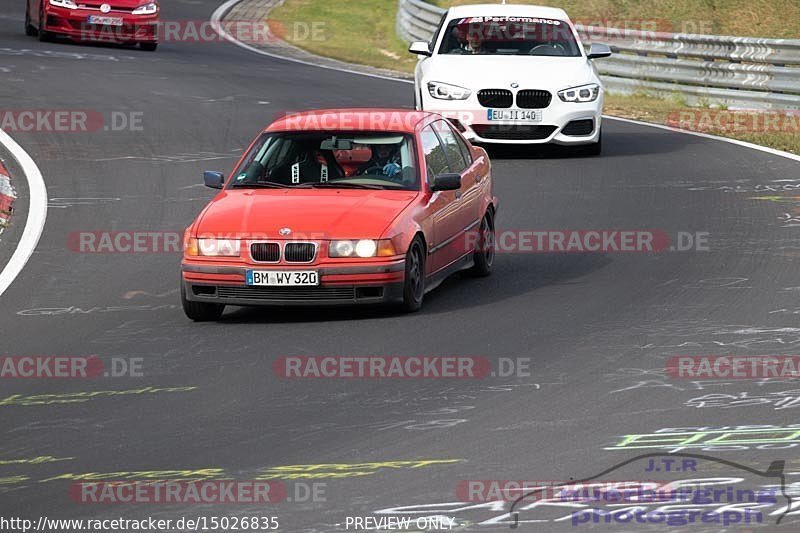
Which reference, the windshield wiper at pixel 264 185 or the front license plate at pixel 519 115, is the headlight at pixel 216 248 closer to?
the windshield wiper at pixel 264 185

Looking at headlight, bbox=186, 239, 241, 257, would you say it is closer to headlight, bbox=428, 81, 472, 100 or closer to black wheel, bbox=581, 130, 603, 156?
headlight, bbox=428, 81, 472, 100

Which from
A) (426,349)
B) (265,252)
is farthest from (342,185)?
(426,349)

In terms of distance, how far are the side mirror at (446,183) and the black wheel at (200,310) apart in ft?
5.93

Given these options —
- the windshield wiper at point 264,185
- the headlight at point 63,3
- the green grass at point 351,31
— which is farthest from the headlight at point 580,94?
the headlight at point 63,3

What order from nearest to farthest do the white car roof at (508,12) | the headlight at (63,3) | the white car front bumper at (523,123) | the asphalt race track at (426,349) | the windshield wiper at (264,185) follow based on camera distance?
the asphalt race track at (426,349), the windshield wiper at (264,185), the white car front bumper at (523,123), the white car roof at (508,12), the headlight at (63,3)

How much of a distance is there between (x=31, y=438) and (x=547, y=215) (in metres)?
8.65

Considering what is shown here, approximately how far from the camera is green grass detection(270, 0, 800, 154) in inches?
1390

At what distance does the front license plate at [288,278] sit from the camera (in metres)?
11.6

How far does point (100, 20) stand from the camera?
103 ft

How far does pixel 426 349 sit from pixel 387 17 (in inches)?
1233

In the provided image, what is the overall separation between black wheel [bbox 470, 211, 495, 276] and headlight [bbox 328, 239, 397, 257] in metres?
1.97

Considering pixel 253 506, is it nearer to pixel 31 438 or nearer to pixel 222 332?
pixel 31 438

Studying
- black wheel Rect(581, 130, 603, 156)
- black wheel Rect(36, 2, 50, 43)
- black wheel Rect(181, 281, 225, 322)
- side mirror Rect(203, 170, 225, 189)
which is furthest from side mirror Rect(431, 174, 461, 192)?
black wheel Rect(36, 2, 50, 43)


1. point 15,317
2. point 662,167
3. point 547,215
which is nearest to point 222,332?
point 15,317
